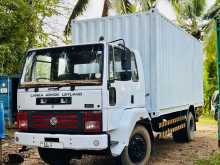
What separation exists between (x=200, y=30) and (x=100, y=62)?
2707 centimetres

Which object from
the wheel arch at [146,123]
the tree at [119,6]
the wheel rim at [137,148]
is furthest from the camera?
the tree at [119,6]

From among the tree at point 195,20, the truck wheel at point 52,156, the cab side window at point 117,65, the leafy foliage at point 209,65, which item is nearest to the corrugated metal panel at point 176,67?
the cab side window at point 117,65

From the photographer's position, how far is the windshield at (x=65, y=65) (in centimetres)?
651

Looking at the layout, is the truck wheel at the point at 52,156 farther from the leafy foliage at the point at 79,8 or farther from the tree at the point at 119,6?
the leafy foliage at the point at 79,8

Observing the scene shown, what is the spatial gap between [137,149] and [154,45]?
2.14 m

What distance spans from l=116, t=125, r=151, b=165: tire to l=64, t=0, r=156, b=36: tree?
1017 cm

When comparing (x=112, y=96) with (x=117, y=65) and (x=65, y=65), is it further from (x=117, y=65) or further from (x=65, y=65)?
(x=65, y=65)

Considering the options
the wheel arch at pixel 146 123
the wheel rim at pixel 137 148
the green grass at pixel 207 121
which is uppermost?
the wheel arch at pixel 146 123

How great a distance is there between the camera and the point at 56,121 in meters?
6.63

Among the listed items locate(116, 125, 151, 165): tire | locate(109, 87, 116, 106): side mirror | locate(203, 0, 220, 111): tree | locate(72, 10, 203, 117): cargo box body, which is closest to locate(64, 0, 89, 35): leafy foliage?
locate(203, 0, 220, 111): tree

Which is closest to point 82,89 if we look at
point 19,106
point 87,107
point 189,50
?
point 87,107

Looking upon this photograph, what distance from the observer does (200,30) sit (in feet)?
106

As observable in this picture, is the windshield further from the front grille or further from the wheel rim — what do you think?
the wheel rim

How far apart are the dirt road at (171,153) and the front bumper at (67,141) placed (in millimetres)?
1767
